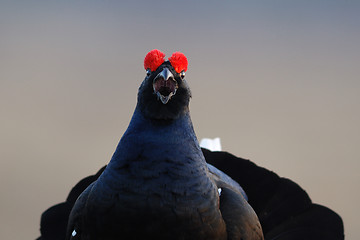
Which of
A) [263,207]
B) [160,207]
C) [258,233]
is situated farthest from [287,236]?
[160,207]

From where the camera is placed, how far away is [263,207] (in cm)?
82

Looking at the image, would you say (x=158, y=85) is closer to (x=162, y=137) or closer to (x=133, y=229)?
(x=162, y=137)

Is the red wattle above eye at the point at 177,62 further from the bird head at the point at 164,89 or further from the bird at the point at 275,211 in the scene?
the bird at the point at 275,211

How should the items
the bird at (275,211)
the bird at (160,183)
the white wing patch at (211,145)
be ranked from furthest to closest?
the white wing patch at (211,145) → the bird at (275,211) → the bird at (160,183)

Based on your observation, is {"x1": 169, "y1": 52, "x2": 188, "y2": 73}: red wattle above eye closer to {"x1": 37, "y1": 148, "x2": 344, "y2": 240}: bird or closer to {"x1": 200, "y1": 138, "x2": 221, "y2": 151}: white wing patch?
{"x1": 37, "y1": 148, "x2": 344, "y2": 240}: bird

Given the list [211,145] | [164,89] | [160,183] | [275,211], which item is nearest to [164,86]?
[164,89]

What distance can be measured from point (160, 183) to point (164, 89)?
13 centimetres

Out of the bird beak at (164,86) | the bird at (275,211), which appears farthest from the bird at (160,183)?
the bird at (275,211)

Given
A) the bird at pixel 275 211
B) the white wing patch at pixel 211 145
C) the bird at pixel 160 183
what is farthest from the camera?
the white wing patch at pixel 211 145

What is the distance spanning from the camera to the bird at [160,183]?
20.3 inches

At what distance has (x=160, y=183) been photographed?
52 centimetres

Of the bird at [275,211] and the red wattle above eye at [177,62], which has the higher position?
the red wattle above eye at [177,62]

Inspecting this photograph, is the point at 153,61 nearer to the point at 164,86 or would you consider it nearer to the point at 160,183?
the point at 164,86

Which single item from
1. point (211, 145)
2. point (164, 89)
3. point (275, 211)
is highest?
point (164, 89)
